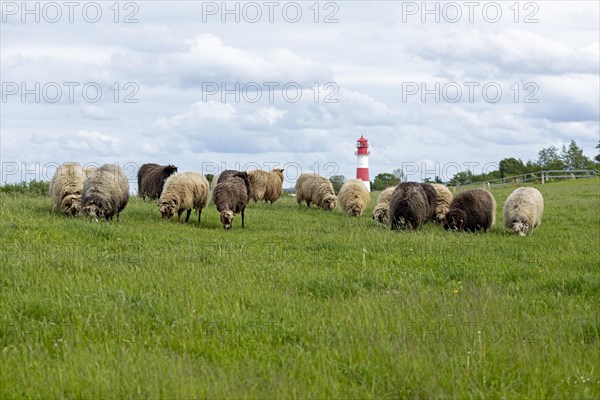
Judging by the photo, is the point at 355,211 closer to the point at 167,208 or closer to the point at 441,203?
the point at 441,203

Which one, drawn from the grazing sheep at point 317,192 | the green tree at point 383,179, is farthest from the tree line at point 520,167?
the grazing sheep at point 317,192

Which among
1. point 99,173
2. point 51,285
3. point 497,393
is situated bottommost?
point 497,393

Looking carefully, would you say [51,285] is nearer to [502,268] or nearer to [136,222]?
[502,268]

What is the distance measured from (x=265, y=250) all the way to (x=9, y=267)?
5.24 meters

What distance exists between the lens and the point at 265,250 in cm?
1387

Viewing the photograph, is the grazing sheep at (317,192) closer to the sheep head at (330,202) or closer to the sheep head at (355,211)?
the sheep head at (330,202)

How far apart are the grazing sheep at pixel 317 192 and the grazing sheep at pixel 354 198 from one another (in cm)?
109

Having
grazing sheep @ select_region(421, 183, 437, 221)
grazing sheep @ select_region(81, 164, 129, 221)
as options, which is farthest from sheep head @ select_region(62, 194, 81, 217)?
grazing sheep @ select_region(421, 183, 437, 221)

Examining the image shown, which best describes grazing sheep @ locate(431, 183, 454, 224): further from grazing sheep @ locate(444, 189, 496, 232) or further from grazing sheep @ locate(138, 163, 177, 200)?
grazing sheep @ locate(138, 163, 177, 200)

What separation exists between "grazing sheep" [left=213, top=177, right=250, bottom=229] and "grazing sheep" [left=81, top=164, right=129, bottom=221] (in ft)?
8.61

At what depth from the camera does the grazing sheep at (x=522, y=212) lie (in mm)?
20405

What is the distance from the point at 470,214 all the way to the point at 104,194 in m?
10.3

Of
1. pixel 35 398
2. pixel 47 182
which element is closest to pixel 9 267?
pixel 35 398

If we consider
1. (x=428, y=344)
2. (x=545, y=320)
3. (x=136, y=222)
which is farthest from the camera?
(x=136, y=222)
